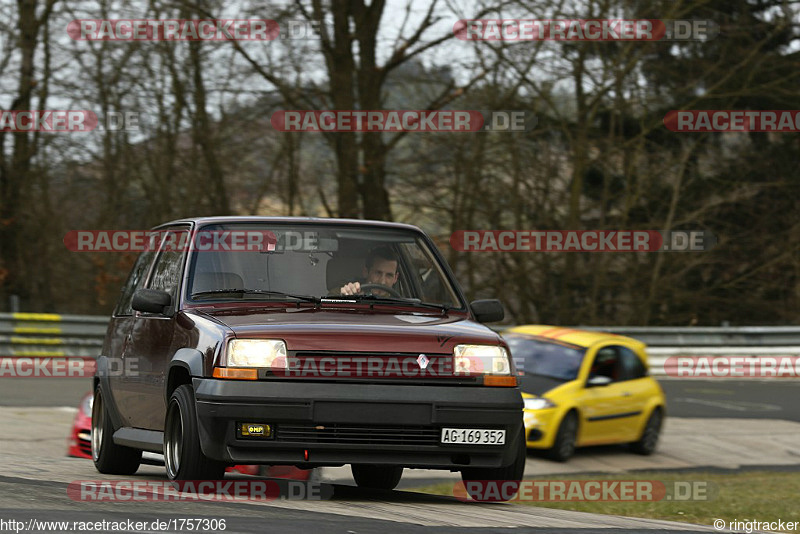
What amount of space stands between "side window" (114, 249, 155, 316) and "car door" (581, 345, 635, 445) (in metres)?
8.45

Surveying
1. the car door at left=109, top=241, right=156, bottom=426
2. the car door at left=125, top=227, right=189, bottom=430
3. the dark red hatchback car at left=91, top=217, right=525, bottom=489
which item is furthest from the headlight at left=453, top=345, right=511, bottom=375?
the car door at left=109, top=241, right=156, bottom=426

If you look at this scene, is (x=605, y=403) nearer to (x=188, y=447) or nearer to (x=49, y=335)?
(x=49, y=335)

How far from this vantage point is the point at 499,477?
25.2ft

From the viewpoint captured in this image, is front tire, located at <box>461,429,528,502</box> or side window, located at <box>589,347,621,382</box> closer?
front tire, located at <box>461,429,528,502</box>

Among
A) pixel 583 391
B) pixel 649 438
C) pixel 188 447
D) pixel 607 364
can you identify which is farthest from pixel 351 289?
pixel 649 438

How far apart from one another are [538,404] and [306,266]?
29.0 feet

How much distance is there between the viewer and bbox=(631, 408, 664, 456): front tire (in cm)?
1797

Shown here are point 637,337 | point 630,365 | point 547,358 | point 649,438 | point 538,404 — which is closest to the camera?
point 538,404

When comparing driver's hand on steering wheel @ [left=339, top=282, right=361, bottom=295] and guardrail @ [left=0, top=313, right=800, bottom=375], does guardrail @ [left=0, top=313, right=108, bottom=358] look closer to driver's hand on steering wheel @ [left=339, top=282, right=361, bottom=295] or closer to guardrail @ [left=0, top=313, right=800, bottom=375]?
guardrail @ [left=0, top=313, right=800, bottom=375]

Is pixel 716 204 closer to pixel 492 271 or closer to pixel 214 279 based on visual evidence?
pixel 492 271

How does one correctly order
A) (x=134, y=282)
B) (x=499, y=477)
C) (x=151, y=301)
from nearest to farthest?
1. (x=499, y=477)
2. (x=151, y=301)
3. (x=134, y=282)

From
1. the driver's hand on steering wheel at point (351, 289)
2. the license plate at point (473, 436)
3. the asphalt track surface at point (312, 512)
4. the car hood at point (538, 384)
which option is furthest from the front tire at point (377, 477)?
the car hood at point (538, 384)

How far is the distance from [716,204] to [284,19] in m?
11.6

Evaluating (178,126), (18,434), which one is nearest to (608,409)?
(18,434)
